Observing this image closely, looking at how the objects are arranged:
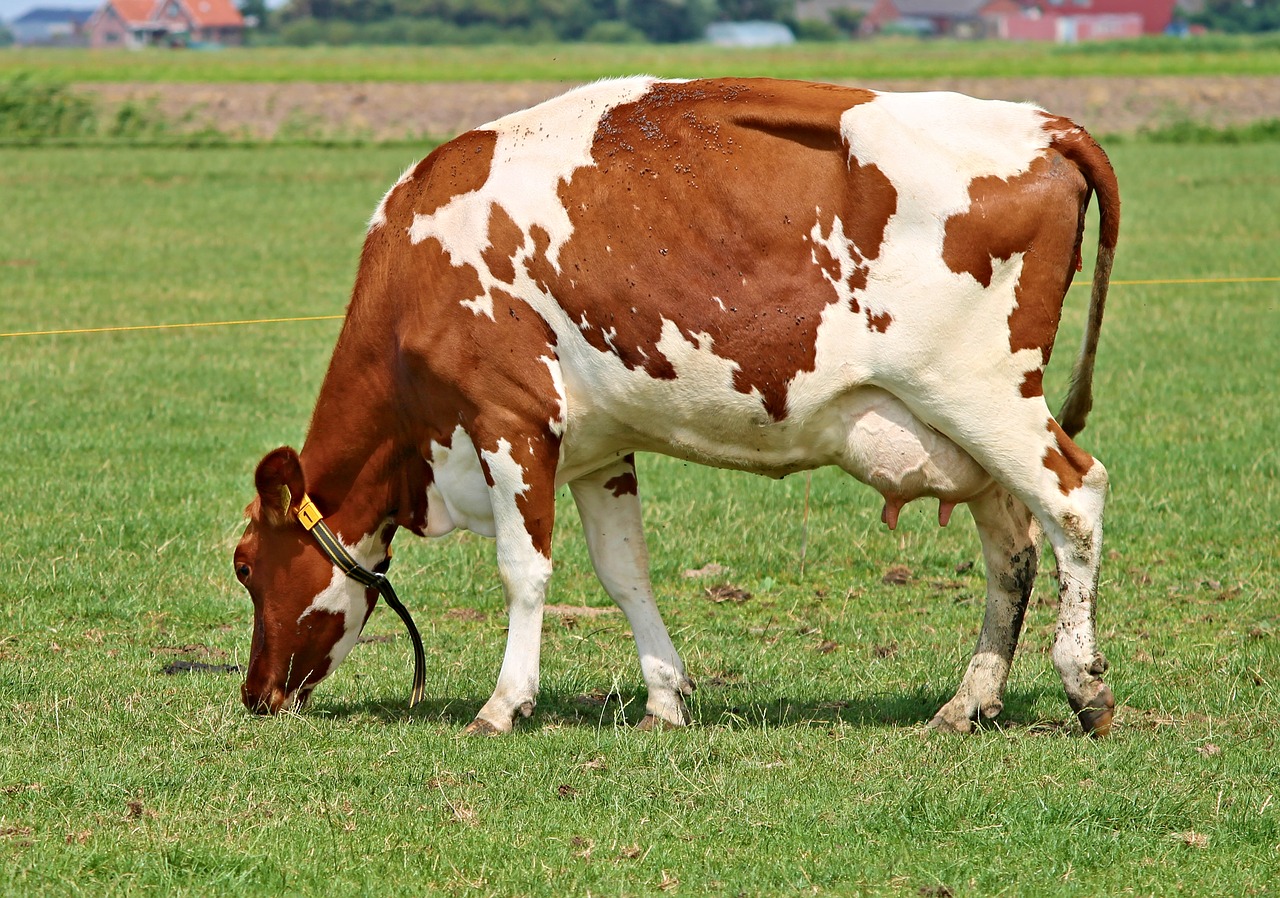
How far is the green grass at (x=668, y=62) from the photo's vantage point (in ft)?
228

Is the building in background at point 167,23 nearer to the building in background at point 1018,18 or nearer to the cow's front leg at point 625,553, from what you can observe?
the building in background at point 1018,18

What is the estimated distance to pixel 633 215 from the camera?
6.80m

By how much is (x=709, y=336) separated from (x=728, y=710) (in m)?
1.77

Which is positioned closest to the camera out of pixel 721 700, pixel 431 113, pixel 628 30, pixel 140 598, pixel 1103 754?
pixel 1103 754

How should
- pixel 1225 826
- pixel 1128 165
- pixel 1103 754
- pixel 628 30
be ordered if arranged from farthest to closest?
pixel 628 30 → pixel 1128 165 → pixel 1103 754 → pixel 1225 826

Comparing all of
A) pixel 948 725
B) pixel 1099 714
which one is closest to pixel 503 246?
pixel 948 725

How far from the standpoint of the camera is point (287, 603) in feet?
24.4

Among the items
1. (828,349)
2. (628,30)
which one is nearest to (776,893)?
(828,349)

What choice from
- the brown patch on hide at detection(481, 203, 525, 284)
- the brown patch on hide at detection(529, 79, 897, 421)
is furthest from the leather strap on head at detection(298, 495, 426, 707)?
the brown patch on hide at detection(529, 79, 897, 421)

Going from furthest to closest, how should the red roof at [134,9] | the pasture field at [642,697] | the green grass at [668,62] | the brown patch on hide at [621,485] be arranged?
the red roof at [134,9] < the green grass at [668,62] < the brown patch on hide at [621,485] < the pasture field at [642,697]

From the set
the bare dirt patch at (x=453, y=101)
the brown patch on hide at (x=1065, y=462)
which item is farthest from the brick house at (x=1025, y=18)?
the brown patch on hide at (x=1065, y=462)

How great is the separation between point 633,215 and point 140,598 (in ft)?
13.3

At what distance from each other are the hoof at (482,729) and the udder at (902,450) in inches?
71.6

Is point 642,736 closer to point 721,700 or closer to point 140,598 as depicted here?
point 721,700
